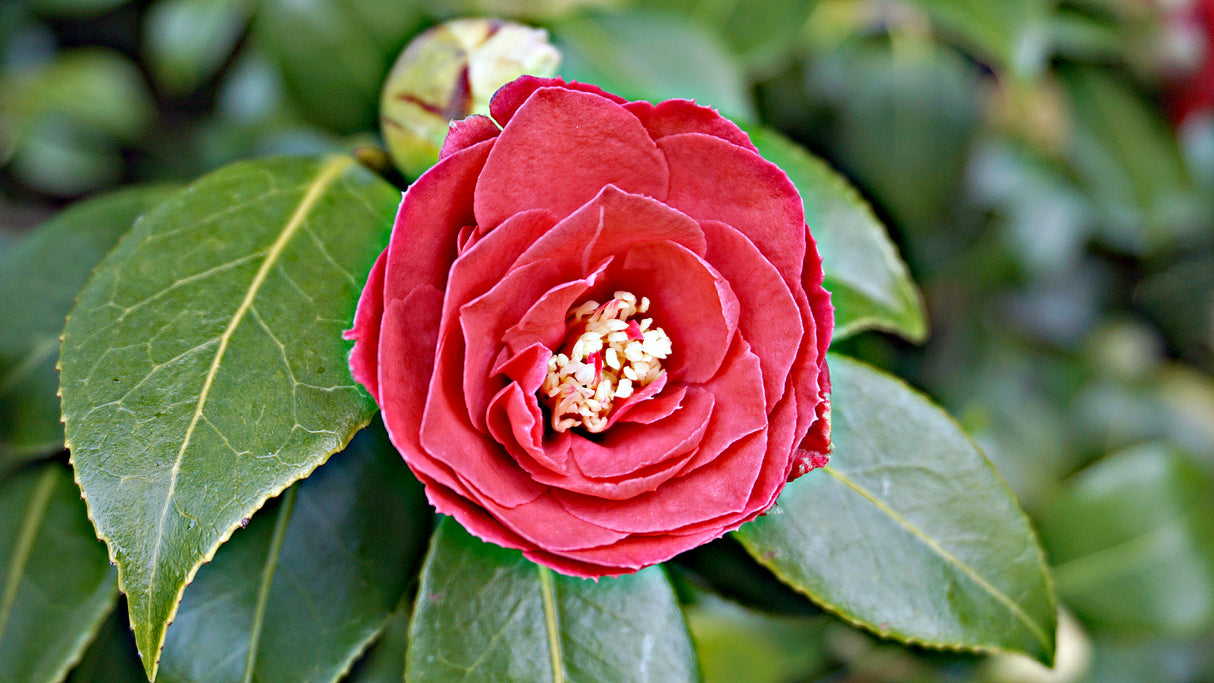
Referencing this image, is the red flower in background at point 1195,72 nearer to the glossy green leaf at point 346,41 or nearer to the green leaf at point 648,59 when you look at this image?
the green leaf at point 648,59

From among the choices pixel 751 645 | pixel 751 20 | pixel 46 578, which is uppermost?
pixel 751 20

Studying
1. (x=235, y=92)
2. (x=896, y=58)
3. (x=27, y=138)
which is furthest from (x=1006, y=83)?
(x=27, y=138)

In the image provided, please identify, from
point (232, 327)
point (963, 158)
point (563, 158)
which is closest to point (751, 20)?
point (963, 158)

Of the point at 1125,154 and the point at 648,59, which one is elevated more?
the point at 648,59

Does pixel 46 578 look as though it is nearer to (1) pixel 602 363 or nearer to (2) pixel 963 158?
(1) pixel 602 363

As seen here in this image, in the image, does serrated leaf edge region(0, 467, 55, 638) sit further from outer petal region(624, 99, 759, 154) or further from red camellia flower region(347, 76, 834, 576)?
outer petal region(624, 99, 759, 154)

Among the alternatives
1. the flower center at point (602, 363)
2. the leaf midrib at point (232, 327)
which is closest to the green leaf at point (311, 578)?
the leaf midrib at point (232, 327)

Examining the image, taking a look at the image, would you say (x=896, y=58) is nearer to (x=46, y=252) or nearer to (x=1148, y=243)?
(x=1148, y=243)

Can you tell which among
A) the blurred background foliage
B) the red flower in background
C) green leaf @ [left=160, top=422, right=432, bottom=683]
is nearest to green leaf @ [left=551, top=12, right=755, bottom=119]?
the blurred background foliage
